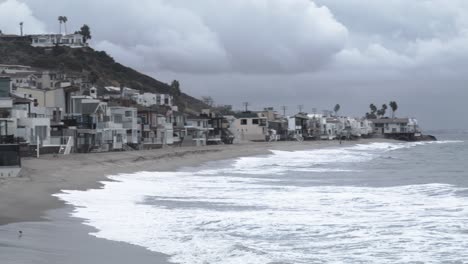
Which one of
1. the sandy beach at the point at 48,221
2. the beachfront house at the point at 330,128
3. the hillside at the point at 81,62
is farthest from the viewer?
the beachfront house at the point at 330,128

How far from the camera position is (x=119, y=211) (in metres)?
20.7

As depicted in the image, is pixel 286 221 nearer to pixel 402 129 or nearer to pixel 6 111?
pixel 6 111

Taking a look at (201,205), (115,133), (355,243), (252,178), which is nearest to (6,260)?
(355,243)

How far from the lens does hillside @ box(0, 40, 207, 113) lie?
139875 millimetres

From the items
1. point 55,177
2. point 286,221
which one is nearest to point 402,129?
point 55,177

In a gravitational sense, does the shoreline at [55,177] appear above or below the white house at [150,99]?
below

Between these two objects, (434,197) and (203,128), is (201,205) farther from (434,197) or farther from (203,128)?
(203,128)

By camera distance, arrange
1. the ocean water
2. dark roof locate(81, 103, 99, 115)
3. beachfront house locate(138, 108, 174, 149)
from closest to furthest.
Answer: the ocean water, dark roof locate(81, 103, 99, 115), beachfront house locate(138, 108, 174, 149)

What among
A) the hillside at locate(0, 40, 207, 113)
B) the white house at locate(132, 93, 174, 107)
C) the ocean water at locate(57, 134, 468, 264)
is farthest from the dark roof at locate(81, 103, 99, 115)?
the hillside at locate(0, 40, 207, 113)

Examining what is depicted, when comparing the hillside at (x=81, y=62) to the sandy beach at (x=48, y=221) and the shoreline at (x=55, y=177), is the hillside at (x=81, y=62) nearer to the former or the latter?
the shoreline at (x=55, y=177)

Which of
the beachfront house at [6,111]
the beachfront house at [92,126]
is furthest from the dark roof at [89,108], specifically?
the beachfront house at [6,111]

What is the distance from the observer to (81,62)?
476ft

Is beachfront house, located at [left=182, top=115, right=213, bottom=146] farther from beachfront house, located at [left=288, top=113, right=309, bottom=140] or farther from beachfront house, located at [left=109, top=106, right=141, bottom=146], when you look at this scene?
beachfront house, located at [left=288, top=113, right=309, bottom=140]

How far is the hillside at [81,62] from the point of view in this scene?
5507 inches
